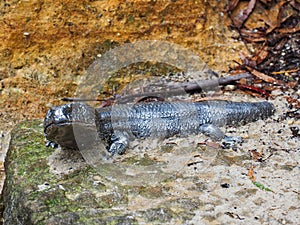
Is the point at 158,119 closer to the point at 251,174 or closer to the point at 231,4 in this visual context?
the point at 251,174

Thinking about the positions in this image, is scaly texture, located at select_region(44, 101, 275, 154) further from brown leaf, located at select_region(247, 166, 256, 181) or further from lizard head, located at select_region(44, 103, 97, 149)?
brown leaf, located at select_region(247, 166, 256, 181)

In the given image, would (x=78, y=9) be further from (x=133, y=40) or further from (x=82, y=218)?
(x=82, y=218)

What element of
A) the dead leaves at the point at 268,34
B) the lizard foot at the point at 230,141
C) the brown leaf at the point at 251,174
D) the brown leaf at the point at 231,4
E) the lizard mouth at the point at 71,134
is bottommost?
the lizard foot at the point at 230,141

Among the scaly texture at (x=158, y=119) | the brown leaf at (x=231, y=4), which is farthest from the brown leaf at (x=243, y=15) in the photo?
the scaly texture at (x=158, y=119)

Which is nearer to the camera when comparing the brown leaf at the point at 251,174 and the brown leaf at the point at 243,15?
the brown leaf at the point at 251,174

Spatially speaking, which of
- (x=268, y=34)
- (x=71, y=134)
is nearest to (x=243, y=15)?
(x=268, y=34)

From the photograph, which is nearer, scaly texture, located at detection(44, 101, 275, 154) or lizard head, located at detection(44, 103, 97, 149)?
lizard head, located at detection(44, 103, 97, 149)

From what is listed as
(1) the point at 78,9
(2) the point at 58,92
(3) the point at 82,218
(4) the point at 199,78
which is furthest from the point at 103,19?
(3) the point at 82,218

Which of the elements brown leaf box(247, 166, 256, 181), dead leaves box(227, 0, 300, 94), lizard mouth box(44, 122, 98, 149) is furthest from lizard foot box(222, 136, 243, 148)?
dead leaves box(227, 0, 300, 94)

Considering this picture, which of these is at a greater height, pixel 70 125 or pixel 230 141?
pixel 70 125

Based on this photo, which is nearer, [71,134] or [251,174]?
[251,174]

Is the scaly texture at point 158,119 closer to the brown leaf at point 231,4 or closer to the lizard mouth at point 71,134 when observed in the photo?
the lizard mouth at point 71,134

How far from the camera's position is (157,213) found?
3.22 meters

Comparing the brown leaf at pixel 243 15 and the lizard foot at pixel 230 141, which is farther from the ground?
the brown leaf at pixel 243 15
